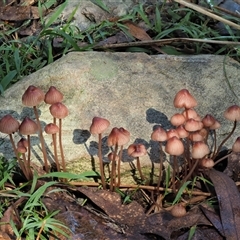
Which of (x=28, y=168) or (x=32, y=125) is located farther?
(x=28, y=168)

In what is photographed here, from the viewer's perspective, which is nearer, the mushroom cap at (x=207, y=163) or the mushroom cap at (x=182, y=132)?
the mushroom cap at (x=182, y=132)

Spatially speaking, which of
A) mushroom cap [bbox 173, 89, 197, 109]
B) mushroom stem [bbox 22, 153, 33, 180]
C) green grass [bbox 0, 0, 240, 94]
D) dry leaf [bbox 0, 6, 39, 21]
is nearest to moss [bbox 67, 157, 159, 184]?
mushroom stem [bbox 22, 153, 33, 180]

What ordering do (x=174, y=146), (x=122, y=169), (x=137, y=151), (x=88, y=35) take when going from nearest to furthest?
1. (x=174, y=146)
2. (x=137, y=151)
3. (x=122, y=169)
4. (x=88, y=35)

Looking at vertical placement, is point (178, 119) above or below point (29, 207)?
above

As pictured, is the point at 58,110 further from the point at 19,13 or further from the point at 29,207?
the point at 19,13

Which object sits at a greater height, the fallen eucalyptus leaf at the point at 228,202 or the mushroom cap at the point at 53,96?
the mushroom cap at the point at 53,96

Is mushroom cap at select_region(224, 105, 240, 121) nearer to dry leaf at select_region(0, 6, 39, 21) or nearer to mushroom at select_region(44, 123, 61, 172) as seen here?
mushroom at select_region(44, 123, 61, 172)

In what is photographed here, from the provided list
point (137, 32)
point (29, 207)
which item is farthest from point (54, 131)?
point (137, 32)

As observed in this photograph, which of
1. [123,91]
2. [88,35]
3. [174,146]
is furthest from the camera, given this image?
[88,35]

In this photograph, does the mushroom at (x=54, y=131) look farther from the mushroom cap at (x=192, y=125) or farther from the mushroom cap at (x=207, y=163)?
the mushroom cap at (x=207, y=163)

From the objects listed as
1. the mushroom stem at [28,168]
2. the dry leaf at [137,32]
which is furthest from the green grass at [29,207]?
the dry leaf at [137,32]
